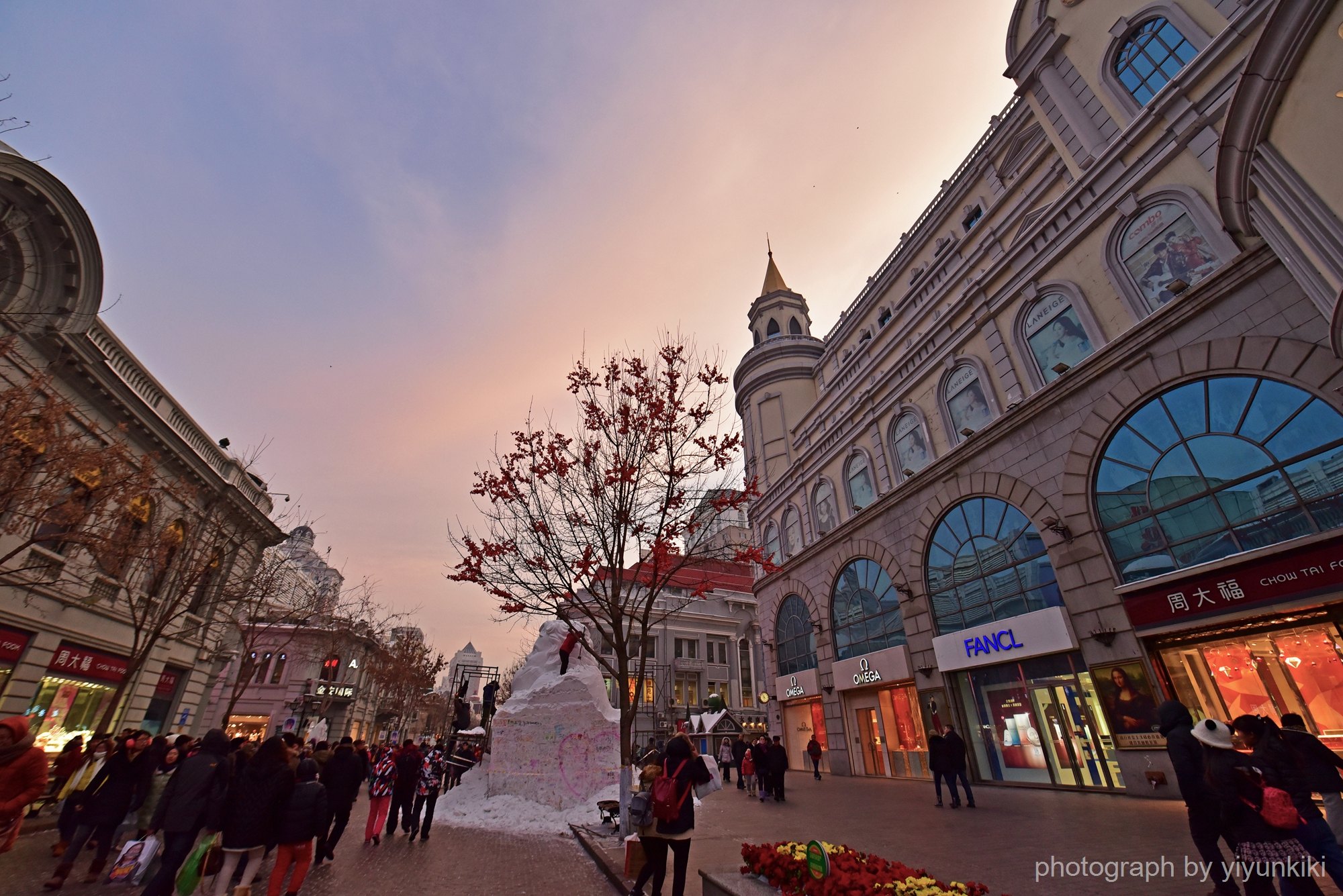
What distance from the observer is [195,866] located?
16.7ft

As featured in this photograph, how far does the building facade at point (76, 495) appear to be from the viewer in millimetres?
12711

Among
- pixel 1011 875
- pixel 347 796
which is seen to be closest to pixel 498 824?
pixel 347 796

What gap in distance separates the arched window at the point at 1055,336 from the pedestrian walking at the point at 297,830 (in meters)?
16.3

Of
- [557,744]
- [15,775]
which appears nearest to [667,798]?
[15,775]

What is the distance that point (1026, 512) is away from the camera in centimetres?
1389

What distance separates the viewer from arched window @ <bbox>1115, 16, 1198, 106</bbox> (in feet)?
40.3

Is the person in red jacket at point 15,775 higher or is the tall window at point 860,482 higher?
the tall window at point 860,482

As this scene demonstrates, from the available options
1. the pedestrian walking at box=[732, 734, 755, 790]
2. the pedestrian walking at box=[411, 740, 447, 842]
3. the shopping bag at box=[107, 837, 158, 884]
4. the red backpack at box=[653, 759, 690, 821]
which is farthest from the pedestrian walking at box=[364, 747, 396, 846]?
the pedestrian walking at box=[732, 734, 755, 790]

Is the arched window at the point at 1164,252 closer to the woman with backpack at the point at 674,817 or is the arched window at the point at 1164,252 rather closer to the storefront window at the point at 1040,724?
the storefront window at the point at 1040,724

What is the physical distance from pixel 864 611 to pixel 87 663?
→ 23624mm

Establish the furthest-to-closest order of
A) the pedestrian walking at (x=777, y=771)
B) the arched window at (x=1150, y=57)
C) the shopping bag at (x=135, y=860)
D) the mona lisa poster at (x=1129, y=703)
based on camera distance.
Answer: the pedestrian walking at (x=777, y=771) < the arched window at (x=1150, y=57) < the mona lisa poster at (x=1129, y=703) < the shopping bag at (x=135, y=860)

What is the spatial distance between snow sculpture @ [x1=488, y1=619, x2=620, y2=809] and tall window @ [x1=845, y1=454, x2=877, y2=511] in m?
12.1

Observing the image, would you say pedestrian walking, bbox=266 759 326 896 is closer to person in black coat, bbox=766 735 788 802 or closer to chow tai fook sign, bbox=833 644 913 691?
person in black coat, bbox=766 735 788 802

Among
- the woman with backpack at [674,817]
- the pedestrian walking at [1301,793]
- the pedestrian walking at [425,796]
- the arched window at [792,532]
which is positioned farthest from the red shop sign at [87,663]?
the arched window at [792,532]
